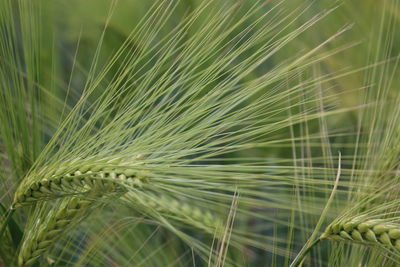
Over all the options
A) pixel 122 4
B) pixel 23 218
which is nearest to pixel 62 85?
pixel 122 4

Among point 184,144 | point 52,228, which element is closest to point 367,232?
Result: point 184,144

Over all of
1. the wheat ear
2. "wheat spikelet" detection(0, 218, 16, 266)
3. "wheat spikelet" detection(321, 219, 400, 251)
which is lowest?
"wheat spikelet" detection(0, 218, 16, 266)

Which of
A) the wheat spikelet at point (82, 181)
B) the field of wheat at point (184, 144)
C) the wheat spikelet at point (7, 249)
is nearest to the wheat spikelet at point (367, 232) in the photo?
the field of wheat at point (184, 144)

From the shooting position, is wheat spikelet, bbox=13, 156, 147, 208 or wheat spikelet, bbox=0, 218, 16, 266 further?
wheat spikelet, bbox=0, 218, 16, 266

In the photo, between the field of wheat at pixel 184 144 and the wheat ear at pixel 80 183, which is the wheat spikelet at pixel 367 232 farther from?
the wheat ear at pixel 80 183

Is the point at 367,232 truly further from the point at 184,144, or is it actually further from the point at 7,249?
the point at 7,249

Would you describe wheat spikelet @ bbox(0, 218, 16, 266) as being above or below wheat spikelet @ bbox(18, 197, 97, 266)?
below

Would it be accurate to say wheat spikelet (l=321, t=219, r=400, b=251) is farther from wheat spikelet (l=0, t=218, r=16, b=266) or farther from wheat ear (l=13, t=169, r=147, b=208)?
wheat spikelet (l=0, t=218, r=16, b=266)

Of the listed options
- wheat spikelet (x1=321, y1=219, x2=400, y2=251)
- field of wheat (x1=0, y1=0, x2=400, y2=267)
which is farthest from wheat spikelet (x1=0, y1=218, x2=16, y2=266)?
wheat spikelet (x1=321, y1=219, x2=400, y2=251)
